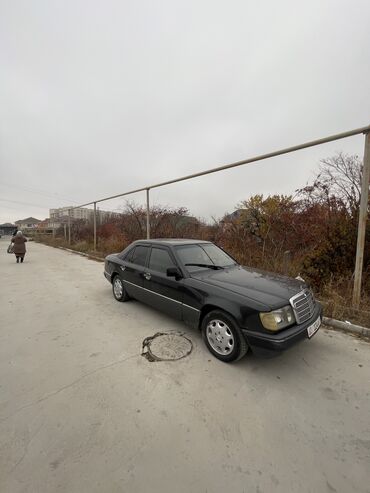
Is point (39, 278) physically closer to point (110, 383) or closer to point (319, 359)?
point (110, 383)

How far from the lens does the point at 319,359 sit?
2686 millimetres

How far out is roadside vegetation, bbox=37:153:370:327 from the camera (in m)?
4.36

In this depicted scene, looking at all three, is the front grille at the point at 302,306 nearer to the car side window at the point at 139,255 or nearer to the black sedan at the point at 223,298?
the black sedan at the point at 223,298

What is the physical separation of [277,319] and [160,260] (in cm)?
199

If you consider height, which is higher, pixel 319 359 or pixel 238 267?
pixel 238 267

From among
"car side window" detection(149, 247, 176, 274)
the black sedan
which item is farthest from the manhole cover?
"car side window" detection(149, 247, 176, 274)

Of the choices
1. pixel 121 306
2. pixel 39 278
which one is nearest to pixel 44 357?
pixel 121 306

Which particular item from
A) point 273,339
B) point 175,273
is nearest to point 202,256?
point 175,273

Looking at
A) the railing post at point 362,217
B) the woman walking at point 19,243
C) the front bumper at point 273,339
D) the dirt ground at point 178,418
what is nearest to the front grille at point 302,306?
the front bumper at point 273,339

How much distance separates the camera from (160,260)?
3664 mm

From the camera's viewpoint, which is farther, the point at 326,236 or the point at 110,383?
the point at 326,236

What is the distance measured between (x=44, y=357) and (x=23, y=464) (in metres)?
1.36

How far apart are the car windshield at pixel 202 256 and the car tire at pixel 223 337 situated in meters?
0.82

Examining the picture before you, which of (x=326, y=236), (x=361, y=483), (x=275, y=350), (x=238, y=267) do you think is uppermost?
(x=326, y=236)
